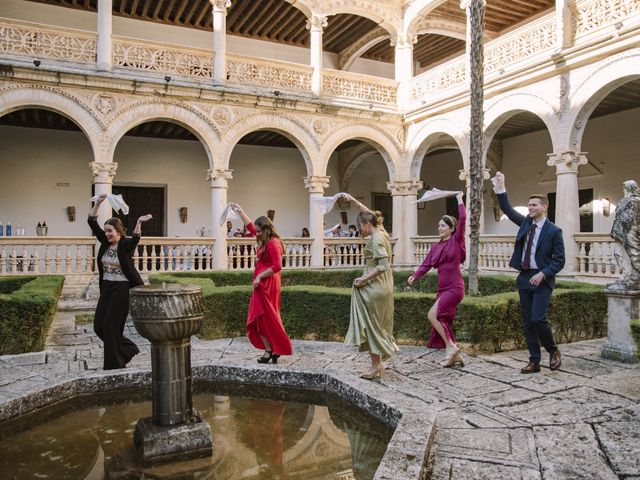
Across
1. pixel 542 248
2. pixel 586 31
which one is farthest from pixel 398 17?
pixel 542 248

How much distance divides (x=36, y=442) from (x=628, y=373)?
5291 mm

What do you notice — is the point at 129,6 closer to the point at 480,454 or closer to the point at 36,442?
the point at 36,442

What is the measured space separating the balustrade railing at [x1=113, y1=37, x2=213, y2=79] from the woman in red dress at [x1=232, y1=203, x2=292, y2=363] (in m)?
9.15

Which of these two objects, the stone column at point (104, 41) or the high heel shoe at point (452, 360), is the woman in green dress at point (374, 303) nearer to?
the high heel shoe at point (452, 360)

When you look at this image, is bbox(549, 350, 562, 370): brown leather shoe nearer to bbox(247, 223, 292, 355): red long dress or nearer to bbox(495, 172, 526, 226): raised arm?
bbox(495, 172, 526, 226): raised arm

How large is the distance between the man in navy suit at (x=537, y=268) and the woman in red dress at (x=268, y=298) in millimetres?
2430

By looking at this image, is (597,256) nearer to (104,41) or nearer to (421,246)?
(421,246)

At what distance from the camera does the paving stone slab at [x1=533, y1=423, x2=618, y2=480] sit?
296 centimetres

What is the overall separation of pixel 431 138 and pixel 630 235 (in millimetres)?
10294

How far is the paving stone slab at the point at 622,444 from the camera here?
305cm

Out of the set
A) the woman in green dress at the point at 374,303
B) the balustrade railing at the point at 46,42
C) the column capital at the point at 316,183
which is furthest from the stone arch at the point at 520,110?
the balustrade railing at the point at 46,42

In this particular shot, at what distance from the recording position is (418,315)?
665cm

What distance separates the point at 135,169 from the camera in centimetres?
1683

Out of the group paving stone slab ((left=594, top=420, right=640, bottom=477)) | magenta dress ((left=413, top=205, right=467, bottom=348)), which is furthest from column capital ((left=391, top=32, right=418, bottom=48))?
paving stone slab ((left=594, top=420, right=640, bottom=477))
